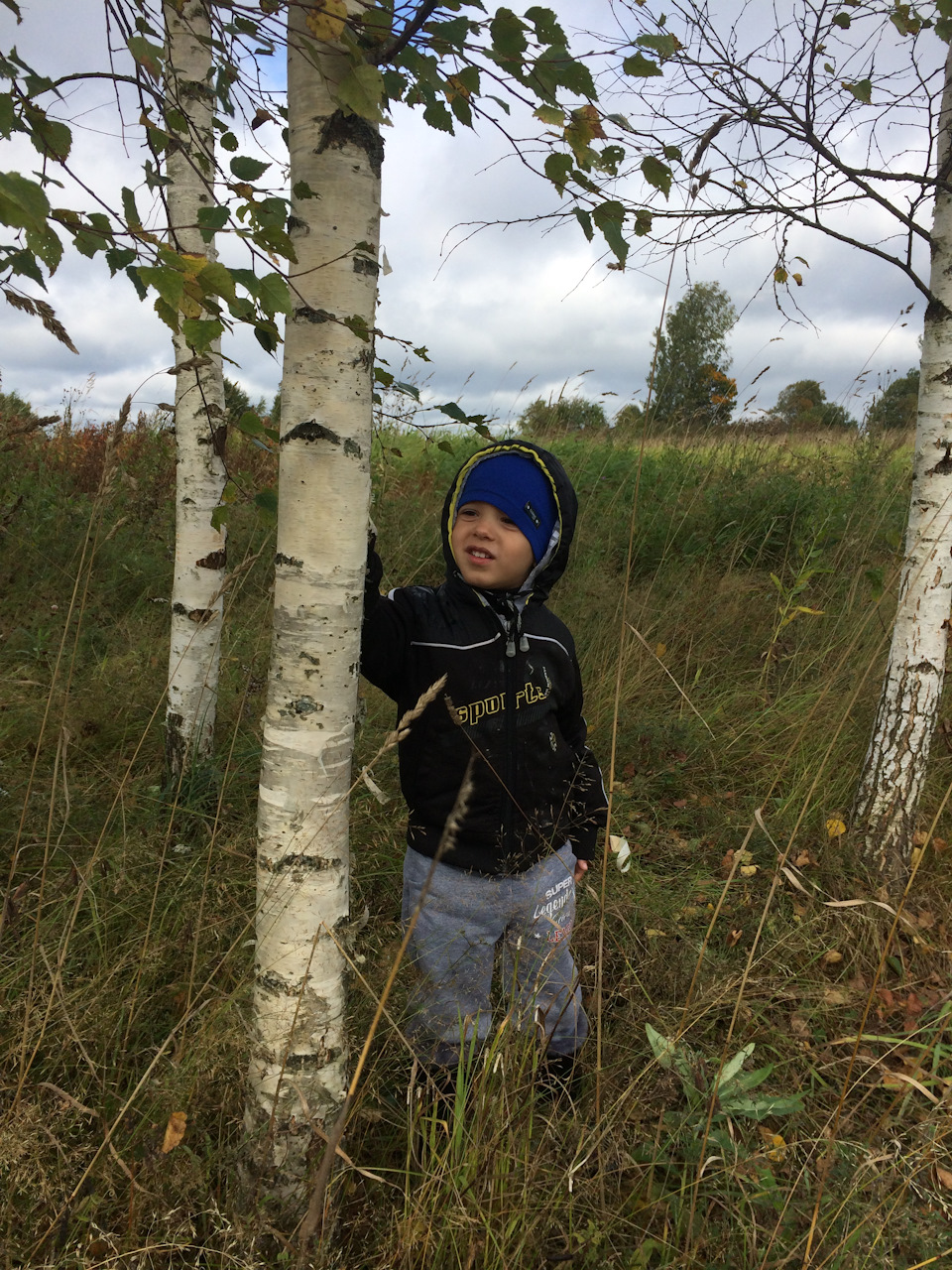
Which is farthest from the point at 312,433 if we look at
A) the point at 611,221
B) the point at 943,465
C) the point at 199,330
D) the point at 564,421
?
the point at 564,421

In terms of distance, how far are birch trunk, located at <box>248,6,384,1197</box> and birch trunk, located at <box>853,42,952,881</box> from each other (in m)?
2.19

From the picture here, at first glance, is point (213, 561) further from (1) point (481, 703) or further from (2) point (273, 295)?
(2) point (273, 295)

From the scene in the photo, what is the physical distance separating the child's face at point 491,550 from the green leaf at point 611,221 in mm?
705

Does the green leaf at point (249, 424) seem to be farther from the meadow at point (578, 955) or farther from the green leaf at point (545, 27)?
the green leaf at point (545, 27)

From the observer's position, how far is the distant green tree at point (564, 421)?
20.1 feet

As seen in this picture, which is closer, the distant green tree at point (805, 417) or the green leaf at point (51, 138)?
the green leaf at point (51, 138)

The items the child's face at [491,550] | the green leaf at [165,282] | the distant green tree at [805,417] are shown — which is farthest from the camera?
the distant green tree at [805,417]

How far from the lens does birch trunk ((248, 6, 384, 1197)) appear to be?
3.62 ft

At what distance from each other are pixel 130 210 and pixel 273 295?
0.31 meters

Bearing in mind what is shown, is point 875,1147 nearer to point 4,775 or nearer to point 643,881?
point 643,881

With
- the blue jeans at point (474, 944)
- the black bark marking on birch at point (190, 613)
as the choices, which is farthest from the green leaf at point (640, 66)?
the black bark marking on birch at point (190, 613)

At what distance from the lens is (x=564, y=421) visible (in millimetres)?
6422

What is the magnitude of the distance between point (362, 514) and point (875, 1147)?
6.42 ft

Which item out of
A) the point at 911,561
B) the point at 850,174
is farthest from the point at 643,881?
the point at 850,174
